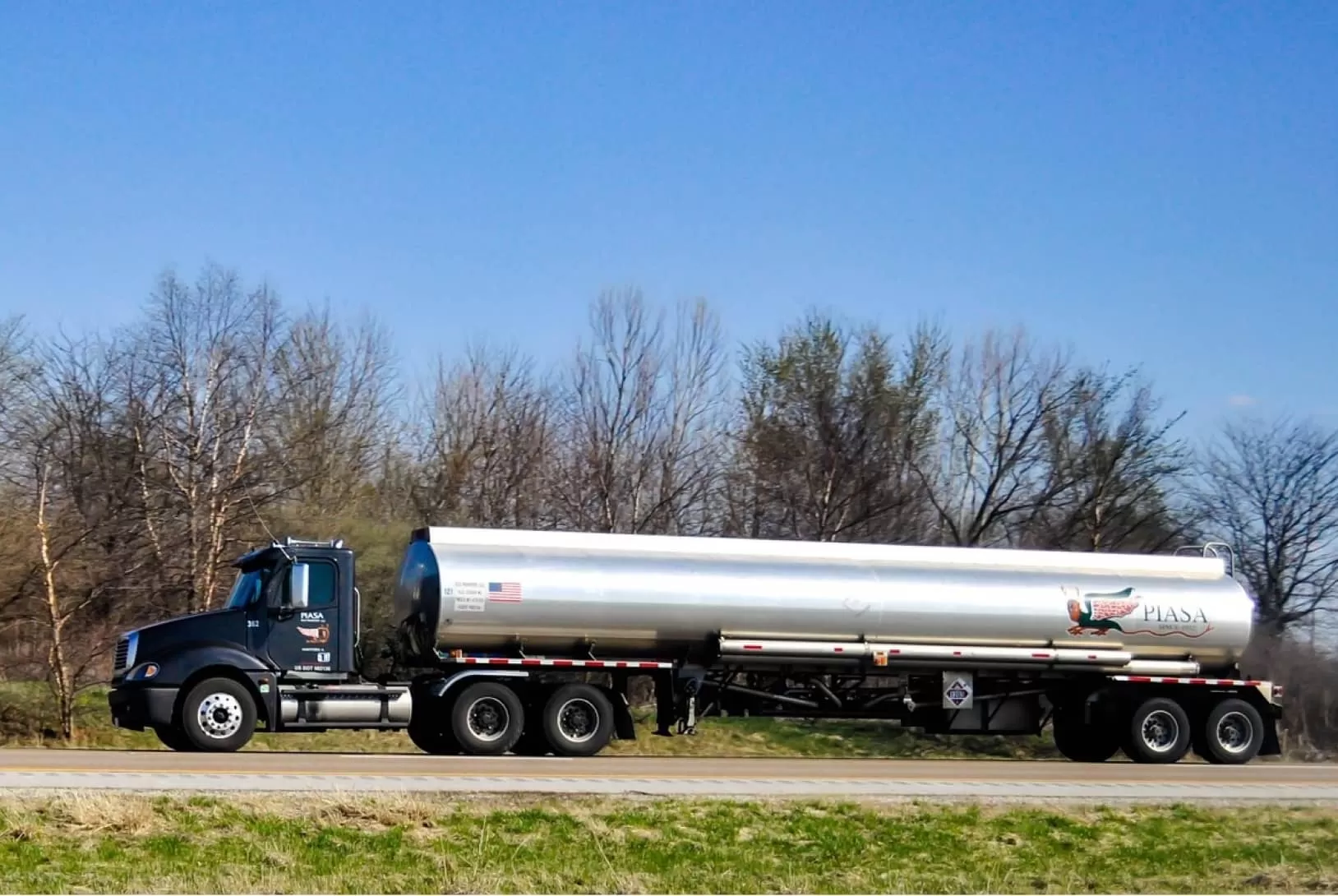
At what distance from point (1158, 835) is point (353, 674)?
12085 mm

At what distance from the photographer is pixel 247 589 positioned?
2317 cm

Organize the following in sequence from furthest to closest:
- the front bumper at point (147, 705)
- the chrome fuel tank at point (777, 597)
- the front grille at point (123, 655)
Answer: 1. the chrome fuel tank at point (777, 597)
2. the front grille at point (123, 655)
3. the front bumper at point (147, 705)

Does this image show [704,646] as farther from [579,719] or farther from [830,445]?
[830,445]

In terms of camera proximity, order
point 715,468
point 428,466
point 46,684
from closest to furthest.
→ point 46,684
point 715,468
point 428,466

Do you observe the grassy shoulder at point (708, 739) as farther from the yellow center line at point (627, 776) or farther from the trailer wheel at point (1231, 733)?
the yellow center line at point (627, 776)

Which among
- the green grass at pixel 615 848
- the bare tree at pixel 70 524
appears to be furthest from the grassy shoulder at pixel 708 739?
the green grass at pixel 615 848

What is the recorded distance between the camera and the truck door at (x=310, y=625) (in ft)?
74.8

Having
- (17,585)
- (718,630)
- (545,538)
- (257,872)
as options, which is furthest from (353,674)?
(17,585)

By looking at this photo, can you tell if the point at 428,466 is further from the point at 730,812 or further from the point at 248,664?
the point at 730,812

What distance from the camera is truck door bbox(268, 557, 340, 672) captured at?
74.8ft

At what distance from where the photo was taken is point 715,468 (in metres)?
45.5

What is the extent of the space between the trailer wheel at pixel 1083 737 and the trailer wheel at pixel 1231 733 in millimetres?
1479

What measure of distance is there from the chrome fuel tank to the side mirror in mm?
1614

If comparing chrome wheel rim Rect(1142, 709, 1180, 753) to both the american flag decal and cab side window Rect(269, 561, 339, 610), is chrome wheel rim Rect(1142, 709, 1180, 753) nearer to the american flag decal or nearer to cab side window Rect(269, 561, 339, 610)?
the american flag decal
